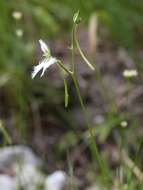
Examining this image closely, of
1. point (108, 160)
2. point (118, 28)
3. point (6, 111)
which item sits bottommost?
point (108, 160)

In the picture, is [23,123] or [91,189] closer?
[91,189]

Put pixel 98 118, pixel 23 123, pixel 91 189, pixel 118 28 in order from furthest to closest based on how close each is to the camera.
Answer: pixel 118 28, pixel 98 118, pixel 23 123, pixel 91 189

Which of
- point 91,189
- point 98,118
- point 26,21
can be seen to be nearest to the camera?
point 91,189

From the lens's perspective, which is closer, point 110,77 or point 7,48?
point 7,48

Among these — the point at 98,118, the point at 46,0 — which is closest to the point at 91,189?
the point at 98,118

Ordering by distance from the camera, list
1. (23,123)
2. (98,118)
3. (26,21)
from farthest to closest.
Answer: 1. (26,21)
2. (98,118)
3. (23,123)

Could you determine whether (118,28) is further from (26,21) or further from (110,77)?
(26,21)

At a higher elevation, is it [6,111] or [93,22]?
[93,22]

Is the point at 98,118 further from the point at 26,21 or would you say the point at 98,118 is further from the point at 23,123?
the point at 26,21

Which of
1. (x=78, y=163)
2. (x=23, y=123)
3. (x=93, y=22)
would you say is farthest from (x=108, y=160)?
(x=93, y=22)
